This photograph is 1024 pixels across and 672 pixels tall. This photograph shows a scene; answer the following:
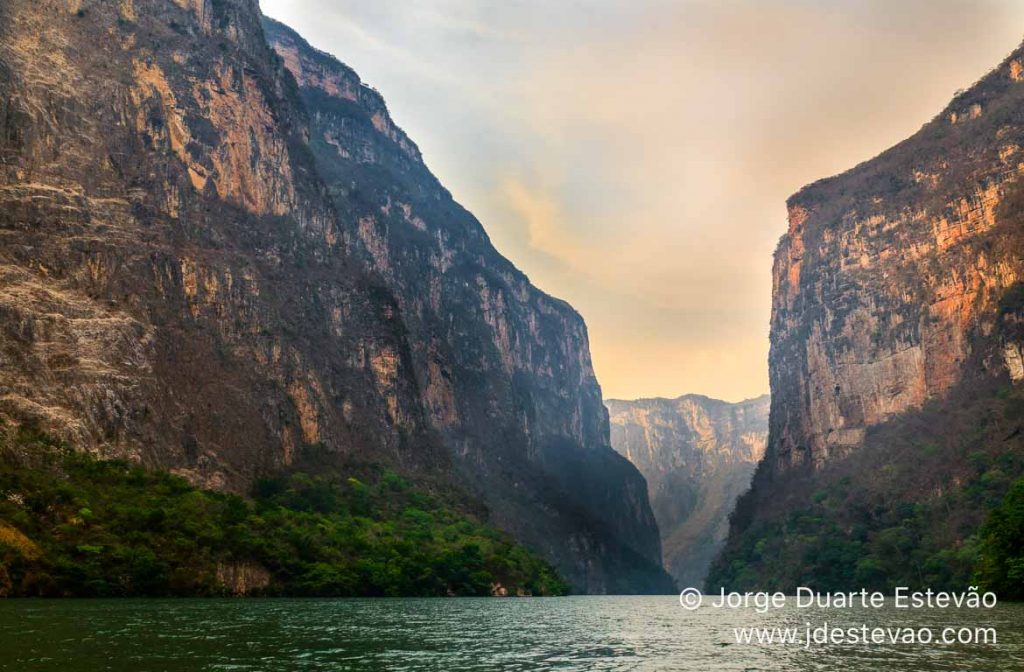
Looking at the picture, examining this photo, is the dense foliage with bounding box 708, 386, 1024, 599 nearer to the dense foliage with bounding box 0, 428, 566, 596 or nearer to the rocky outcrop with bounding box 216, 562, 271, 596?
the dense foliage with bounding box 0, 428, 566, 596

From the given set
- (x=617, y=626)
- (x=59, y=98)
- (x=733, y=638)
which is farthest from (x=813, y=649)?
(x=59, y=98)

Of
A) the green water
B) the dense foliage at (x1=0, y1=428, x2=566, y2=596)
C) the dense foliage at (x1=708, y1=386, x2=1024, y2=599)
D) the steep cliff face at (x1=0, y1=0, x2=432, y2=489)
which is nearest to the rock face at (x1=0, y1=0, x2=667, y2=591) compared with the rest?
the steep cliff face at (x1=0, y1=0, x2=432, y2=489)

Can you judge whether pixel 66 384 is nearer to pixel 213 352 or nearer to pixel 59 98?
pixel 213 352

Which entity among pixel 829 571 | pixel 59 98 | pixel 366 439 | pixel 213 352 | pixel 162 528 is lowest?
pixel 829 571

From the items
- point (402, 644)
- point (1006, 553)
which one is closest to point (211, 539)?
point (402, 644)

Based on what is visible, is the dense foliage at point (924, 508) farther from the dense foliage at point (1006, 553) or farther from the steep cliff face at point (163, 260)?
the steep cliff face at point (163, 260)

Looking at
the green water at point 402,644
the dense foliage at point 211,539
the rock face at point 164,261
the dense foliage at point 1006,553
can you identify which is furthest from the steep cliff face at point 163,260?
the dense foliage at point 1006,553
